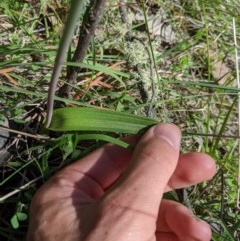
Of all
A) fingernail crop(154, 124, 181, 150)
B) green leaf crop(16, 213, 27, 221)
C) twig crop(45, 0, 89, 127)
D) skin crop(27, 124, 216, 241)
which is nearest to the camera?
twig crop(45, 0, 89, 127)

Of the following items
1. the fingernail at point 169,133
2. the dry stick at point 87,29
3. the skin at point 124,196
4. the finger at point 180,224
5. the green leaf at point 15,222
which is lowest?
the green leaf at point 15,222

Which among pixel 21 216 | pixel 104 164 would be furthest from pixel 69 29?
pixel 21 216

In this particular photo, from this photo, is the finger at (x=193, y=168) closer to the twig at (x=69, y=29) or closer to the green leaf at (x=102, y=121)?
the green leaf at (x=102, y=121)

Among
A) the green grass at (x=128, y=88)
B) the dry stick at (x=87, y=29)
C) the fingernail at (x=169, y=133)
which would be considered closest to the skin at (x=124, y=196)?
the fingernail at (x=169, y=133)

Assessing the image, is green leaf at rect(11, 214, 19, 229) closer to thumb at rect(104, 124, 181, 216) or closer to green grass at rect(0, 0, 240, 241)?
green grass at rect(0, 0, 240, 241)

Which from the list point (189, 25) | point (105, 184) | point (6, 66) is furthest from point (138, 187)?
point (189, 25)

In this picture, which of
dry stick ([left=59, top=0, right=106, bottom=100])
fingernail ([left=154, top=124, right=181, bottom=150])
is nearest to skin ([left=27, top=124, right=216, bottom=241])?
fingernail ([left=154, top=124, right=181, bottom=150])

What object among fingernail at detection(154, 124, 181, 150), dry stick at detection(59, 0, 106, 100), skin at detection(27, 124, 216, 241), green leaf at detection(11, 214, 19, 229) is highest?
dry stick at detection(59, 0, 106, 100)

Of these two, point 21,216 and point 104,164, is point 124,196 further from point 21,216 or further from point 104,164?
point 21,216
